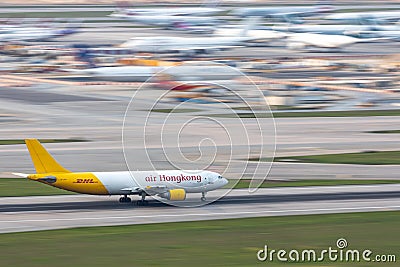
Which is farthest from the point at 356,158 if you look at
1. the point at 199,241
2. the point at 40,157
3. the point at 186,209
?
the point at 199,241

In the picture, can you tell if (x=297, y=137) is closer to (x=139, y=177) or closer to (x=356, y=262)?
(x=139, y=177)

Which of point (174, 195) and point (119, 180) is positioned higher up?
point (119, 180)

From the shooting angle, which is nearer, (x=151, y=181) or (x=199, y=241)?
(x=199, y=241)

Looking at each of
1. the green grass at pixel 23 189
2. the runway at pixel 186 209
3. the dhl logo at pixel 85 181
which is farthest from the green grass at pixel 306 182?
the green grass at pixel 23 189

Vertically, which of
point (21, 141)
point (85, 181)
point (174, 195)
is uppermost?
point (21, 141)

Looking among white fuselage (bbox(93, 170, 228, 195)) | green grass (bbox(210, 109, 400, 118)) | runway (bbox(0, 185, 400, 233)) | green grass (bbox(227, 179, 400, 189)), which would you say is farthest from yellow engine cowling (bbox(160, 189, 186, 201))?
green grass (bbox(210, 109, 400, 118))

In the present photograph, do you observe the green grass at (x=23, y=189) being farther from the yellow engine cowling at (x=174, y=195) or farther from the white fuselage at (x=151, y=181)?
the yellow engine cowling at (x=174, y=195)

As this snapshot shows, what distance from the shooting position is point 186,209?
66.4 meters

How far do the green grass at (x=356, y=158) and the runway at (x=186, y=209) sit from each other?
47.6ft

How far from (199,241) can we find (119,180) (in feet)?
43.3

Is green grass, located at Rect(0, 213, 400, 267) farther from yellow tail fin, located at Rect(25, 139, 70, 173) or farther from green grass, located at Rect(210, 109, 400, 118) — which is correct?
green grass, located at Rect(210, 109, 400, 118)

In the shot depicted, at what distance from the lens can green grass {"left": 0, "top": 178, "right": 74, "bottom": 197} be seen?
234ft

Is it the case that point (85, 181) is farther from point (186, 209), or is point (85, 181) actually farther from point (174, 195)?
point (186, 209)

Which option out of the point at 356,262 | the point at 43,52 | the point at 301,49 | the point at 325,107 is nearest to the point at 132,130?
the point at 325,107
